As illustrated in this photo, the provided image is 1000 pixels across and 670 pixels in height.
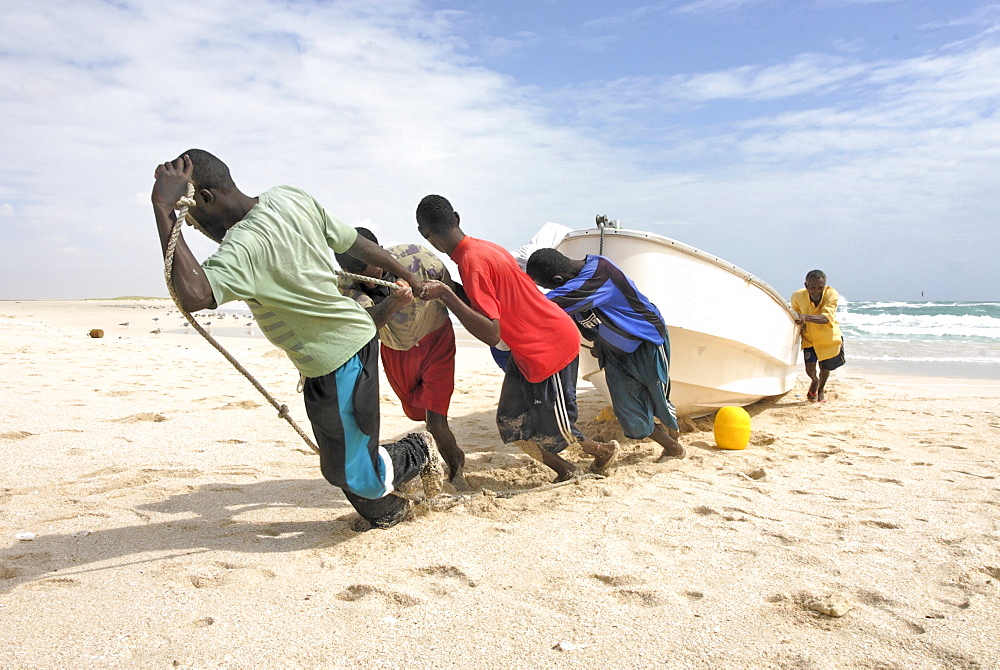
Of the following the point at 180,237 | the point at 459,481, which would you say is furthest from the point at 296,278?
the point at 459,481

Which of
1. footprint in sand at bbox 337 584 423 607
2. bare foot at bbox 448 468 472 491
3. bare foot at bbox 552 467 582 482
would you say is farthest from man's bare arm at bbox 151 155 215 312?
bare foot at bbox 552 467 582 482

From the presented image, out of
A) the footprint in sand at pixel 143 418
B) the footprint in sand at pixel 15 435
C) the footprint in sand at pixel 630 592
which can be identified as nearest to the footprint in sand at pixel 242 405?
the footprint in sand at pixel 143 418

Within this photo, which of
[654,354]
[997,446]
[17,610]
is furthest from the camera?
[997,446]

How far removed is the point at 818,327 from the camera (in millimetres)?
7020

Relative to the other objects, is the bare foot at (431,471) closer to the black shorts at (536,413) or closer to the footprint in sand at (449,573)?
the black shorts at (536,413)

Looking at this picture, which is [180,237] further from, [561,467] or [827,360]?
[827,360]

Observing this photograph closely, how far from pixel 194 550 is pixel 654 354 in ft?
9.25

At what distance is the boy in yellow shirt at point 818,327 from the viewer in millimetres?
6938

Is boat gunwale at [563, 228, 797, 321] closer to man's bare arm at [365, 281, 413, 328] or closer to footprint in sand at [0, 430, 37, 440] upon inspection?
man's bare arm at [365, 281, 413, 328]

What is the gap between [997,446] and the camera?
15.7 feet

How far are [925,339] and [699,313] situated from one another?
1689 cm

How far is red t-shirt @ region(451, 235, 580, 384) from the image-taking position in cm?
336

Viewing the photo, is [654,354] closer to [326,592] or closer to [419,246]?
[419,246]

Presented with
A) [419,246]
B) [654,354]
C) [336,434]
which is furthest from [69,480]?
[654,354]
